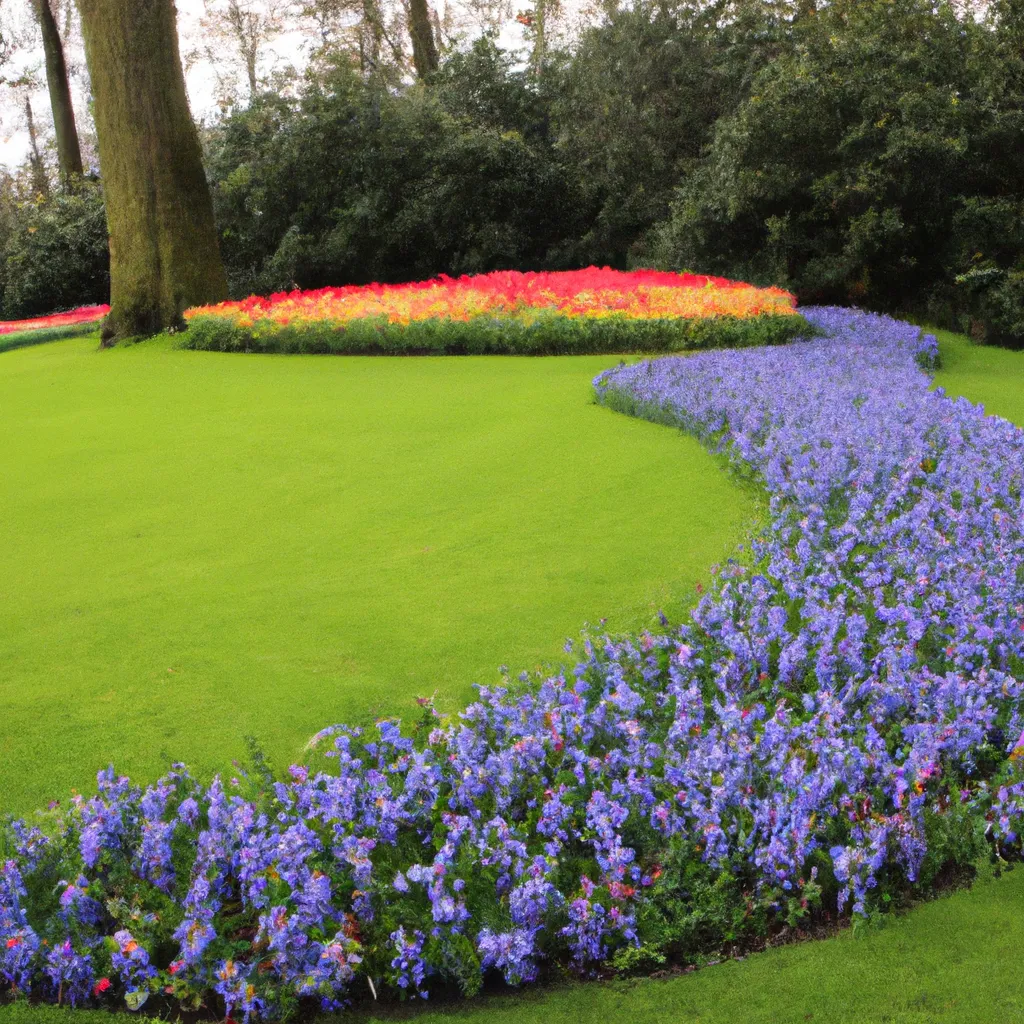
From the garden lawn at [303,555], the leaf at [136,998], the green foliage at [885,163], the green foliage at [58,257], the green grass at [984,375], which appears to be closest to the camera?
the leaf at [136,998]

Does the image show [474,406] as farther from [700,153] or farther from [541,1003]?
[700,153]

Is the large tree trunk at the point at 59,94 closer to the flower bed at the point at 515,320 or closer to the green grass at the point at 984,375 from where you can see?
the flower bed at the point at 515,320

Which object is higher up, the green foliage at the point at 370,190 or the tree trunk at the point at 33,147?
the tree trunk at the point at 33,147

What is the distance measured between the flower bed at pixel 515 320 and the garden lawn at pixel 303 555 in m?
2.18

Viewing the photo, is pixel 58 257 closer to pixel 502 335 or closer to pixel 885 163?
pixel 502 335

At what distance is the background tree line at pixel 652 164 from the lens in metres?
12.8

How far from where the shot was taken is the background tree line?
42.1 feet

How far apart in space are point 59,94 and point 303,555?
20.3 meters

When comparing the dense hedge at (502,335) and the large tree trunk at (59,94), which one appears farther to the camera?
the large tree trunk at (59,94)

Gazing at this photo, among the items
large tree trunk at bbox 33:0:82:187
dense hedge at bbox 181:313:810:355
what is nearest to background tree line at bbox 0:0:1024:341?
large tree trunk at bbox 33:0:82:187

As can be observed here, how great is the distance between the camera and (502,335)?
10.3 meters

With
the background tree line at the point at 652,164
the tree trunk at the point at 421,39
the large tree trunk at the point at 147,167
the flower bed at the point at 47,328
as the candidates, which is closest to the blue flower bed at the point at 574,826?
the background tree line at the point at 652,164

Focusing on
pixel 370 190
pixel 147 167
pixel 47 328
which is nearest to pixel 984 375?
pixel 147 167

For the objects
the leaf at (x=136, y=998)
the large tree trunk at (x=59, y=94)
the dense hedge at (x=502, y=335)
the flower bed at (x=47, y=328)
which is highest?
the large tree trunk at (x=59, y=94)
